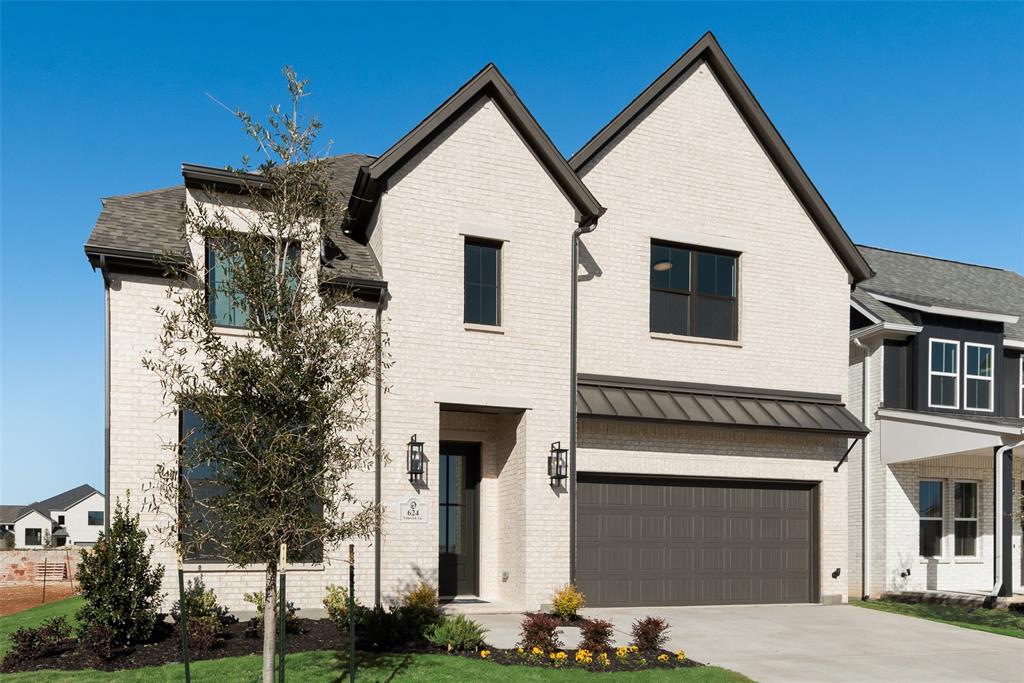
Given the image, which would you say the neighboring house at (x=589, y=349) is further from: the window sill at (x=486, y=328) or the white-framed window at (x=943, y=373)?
the white-framed window at (x=943, y=373)

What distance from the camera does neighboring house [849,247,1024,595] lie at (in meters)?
21.8

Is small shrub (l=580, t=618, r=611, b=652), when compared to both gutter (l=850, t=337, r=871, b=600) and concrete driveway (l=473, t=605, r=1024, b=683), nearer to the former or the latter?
concrete driveway (l=473, t=605, r=1024, b=683)

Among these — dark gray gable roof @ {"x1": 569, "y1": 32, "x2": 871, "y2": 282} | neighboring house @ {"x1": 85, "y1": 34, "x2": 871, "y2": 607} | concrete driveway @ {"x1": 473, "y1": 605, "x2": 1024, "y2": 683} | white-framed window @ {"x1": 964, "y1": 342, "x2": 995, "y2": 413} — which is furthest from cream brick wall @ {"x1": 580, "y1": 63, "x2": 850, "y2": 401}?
concrete driveway @ {"x1": 473, "y1": 605, "x2": 1024, "y2": 683}

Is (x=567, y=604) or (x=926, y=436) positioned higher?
(x=926, y=436)

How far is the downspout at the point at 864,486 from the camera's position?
862 inches

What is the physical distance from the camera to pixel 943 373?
2283 cm

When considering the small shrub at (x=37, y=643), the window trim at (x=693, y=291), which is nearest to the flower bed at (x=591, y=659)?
the small shrub at (x=37, y=643)

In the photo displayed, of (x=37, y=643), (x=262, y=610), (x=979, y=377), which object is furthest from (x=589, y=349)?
(x=979, y=377)

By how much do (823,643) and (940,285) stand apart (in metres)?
14.8

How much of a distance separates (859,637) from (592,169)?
10.3m

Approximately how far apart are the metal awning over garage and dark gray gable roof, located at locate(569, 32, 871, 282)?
3.48 metres

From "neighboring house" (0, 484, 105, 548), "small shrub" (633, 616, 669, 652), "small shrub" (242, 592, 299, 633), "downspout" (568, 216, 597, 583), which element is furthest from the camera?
"neighboring house" (0, 484, 105, 548)

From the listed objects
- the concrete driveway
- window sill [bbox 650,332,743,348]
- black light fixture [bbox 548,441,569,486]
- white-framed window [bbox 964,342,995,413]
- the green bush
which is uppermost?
window sill [bbox 650,332,743,348]

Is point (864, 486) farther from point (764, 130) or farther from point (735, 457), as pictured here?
point (764, 130)
